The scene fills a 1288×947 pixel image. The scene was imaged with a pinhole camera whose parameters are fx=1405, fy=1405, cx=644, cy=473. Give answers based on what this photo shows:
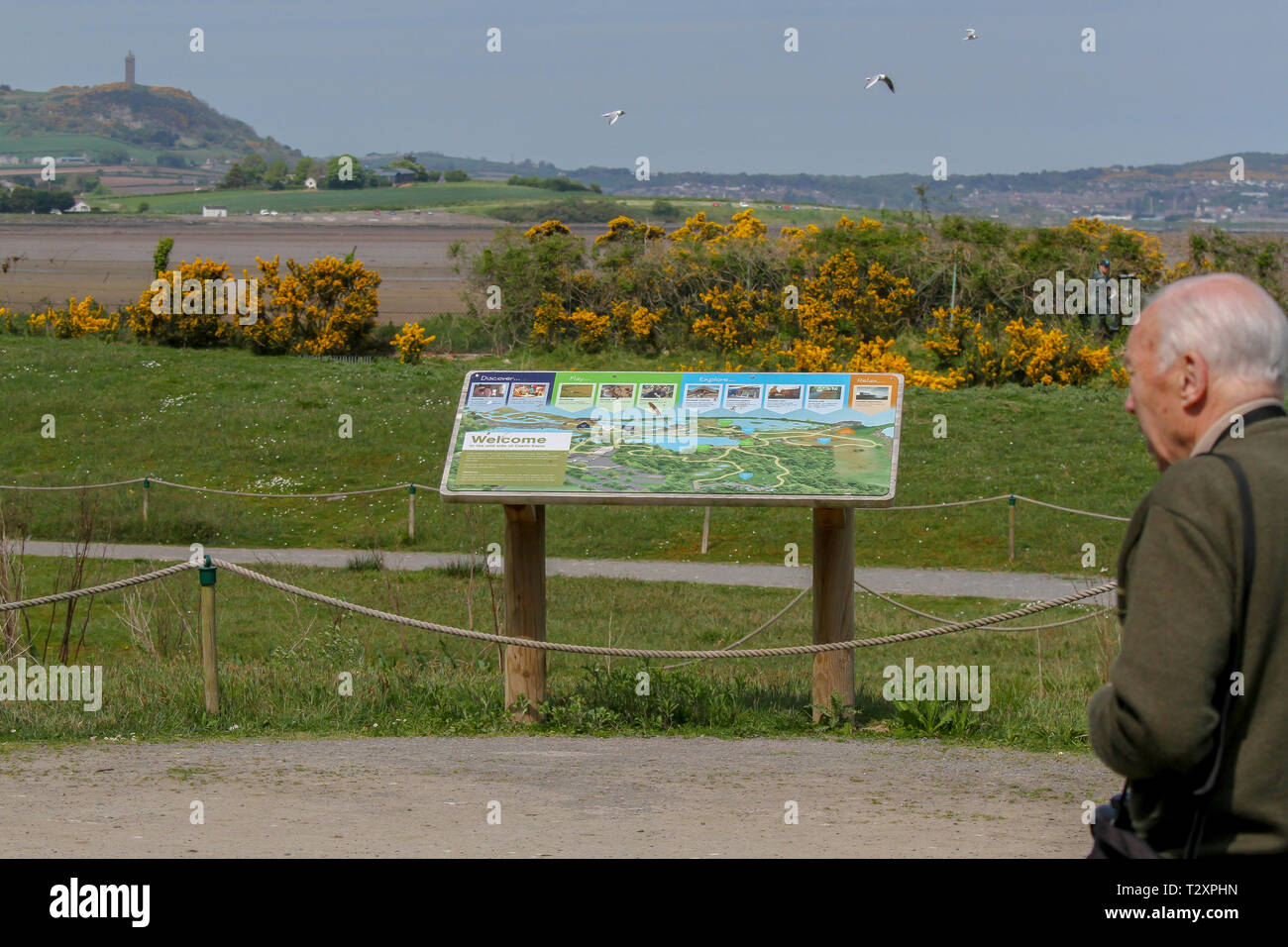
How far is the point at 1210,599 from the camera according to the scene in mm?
2381

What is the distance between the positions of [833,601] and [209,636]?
135 inches

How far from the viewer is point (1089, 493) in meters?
A: 18.4

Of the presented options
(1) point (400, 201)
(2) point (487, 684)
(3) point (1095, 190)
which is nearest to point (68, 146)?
(1) point (400, 201)

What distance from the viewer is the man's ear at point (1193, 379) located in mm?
2582

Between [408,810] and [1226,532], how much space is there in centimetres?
420

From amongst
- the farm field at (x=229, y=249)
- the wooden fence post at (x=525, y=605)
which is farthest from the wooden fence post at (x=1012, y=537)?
the farm field at (x=229, y=249)

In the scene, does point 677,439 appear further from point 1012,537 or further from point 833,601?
point 1012,537

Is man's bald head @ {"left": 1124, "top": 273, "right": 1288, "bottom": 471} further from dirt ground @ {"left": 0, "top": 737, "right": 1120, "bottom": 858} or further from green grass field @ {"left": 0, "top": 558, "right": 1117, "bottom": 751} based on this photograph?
green grass field @ {"left": 0, "top": 558, "right": 1117, "bottom": 751}

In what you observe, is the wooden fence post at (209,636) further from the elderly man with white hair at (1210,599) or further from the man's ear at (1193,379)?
the man's ear at (1193,379)

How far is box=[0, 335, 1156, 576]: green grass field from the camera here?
17672mm

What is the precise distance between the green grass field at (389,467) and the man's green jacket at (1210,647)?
12.2 metres

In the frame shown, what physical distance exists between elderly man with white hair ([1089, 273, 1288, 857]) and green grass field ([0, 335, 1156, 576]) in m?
12.1
